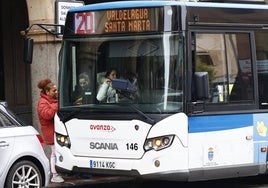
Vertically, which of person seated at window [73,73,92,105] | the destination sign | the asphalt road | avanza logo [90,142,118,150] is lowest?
the asphalt road

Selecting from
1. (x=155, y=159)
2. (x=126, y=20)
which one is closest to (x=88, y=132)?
(x=155, y=159)

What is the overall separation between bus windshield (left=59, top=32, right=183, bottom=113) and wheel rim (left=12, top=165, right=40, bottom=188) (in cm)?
103

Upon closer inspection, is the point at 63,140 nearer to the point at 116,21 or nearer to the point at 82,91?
the point at 82,91

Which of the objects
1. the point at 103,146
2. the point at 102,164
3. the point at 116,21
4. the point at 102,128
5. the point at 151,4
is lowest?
the point at 102,164

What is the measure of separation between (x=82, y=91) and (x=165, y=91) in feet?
4.42

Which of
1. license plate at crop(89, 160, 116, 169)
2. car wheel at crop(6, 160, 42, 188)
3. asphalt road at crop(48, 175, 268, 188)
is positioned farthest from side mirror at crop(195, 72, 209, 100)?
asphalt road at crop(48, 175, 268, 188)

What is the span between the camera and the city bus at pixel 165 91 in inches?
328

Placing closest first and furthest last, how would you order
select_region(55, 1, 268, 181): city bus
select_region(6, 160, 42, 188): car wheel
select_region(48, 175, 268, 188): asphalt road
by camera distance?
select_region(55, 1, 268, 181): city bus → select_region(6, 160, 42, 188): car wheel → select_region(48, 175, 268, 188): asphalt road

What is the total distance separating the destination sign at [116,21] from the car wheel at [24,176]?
2021mm

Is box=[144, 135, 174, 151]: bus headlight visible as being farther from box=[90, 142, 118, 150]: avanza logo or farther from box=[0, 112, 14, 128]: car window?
box=[0, 112, 14, 128]: car window

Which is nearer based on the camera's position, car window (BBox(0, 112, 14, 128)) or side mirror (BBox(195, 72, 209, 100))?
side mirror (BBox(195, 72, 209, 100))

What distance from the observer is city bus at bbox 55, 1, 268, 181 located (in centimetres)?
832

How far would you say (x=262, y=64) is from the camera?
30.6 ft

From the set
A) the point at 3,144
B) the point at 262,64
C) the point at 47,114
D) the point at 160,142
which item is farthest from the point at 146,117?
the point at 47,114
